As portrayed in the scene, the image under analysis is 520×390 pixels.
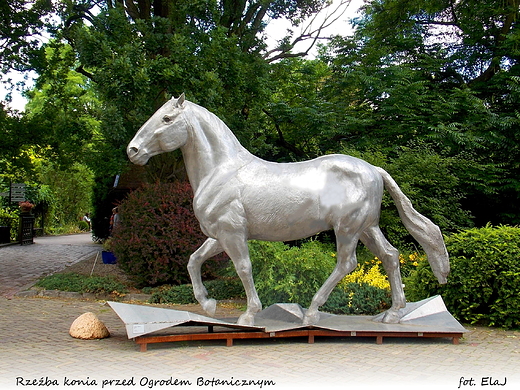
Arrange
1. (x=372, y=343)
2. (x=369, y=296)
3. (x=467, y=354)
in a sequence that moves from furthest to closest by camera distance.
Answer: (x=369, y=296) → (x=372, y=343) → (x=467, y=354)

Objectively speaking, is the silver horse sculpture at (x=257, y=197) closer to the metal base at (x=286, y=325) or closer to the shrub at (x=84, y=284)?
the metal base at (x=286, y=325)

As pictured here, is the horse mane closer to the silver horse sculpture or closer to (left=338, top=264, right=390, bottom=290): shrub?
the silver horse sculpture

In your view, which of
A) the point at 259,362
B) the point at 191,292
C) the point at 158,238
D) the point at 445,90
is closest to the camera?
the point at 259,362

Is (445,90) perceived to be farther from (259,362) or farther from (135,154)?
(259,362)

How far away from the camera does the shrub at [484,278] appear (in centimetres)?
687

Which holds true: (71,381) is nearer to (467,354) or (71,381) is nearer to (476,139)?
(467,354)

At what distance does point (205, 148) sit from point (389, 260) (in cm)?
255

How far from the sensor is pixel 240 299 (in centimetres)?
925

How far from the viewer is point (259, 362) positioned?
4711 millimetres

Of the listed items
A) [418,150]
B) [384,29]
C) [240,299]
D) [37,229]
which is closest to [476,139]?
[418,150]

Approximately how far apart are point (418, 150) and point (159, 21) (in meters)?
7.17

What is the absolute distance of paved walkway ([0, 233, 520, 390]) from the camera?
13.3 feet

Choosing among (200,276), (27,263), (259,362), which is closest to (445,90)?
(200,276)

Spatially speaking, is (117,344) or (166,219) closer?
(117,344)
